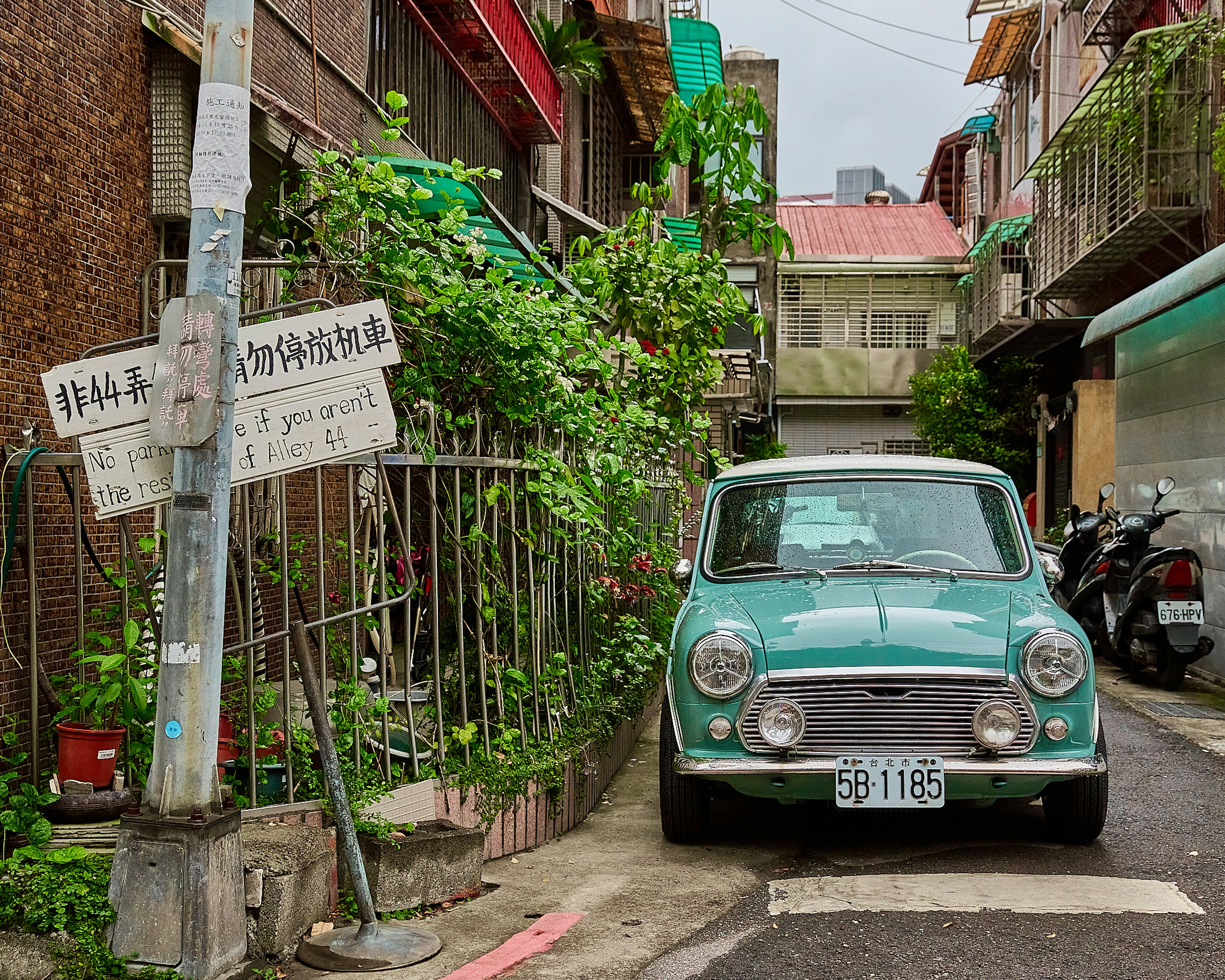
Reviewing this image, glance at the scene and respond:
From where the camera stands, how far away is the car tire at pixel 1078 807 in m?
5.59

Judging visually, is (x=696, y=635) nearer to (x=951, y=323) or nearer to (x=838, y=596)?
(x=838, y=596)

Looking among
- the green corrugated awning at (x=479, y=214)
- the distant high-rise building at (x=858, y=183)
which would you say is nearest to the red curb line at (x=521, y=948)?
the green corrugated awning at (x=479, y=214)

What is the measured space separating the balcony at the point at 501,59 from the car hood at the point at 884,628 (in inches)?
295

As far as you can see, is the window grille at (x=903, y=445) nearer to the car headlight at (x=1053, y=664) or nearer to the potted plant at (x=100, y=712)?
the car headlight at (x=1053, y=664)

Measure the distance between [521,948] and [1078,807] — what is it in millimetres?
2725

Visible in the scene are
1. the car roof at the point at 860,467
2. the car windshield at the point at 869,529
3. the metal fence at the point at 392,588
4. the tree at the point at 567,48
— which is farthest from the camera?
the tree at the point at 567,48

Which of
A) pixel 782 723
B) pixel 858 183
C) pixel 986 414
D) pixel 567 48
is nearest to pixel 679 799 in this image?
pixel 782 723

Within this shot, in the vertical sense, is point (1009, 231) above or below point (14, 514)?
above

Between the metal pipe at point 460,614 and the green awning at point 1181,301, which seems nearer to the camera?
the metal pipe at point 460,614

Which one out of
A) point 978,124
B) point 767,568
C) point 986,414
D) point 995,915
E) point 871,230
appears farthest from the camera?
point 871,230

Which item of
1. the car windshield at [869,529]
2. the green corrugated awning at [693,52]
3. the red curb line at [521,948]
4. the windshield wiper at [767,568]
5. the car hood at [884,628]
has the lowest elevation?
the red curb line at [521,948]

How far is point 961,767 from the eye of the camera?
17.1ft

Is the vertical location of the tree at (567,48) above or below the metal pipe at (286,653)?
above

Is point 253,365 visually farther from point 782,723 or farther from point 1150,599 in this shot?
point 1150,599
